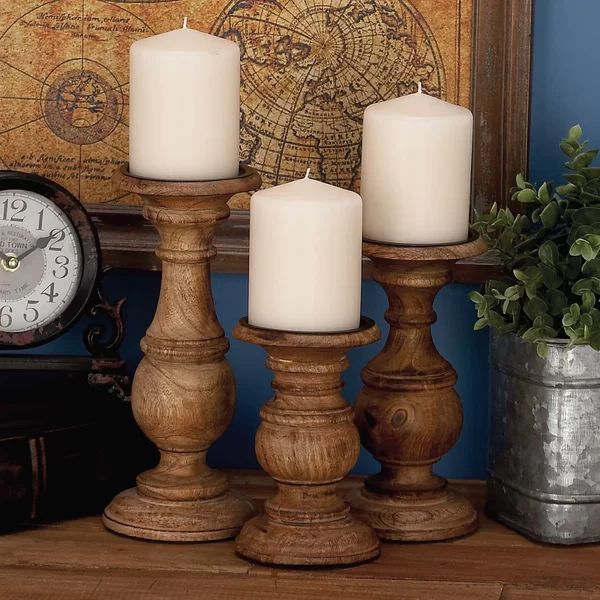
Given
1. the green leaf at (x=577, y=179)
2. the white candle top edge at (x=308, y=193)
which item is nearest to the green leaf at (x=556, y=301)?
the green leaf at (x=577, y=179)

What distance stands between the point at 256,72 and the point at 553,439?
48cm

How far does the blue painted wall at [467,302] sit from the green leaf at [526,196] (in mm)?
128

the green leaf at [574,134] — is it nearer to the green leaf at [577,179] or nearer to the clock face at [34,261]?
the green leaf at [577,179]

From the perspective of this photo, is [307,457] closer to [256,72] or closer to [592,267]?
[592,267]

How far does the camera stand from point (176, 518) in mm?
1175

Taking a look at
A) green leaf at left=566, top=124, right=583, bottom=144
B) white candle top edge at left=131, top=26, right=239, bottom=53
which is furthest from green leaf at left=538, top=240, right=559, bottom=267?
white candle top edge at left=131, top=26, right=239, bottom=53

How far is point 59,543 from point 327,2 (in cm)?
59

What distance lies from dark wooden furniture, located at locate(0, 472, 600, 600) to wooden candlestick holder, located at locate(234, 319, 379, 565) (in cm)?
2

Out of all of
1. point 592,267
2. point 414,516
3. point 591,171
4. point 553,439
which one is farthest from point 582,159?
point 414,516

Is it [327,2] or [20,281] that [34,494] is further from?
[327,2]

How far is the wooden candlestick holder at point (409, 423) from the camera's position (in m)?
1.19

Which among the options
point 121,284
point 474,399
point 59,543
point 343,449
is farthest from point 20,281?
point 474,399

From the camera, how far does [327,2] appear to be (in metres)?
1.28

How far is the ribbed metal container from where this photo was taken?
115 cm
